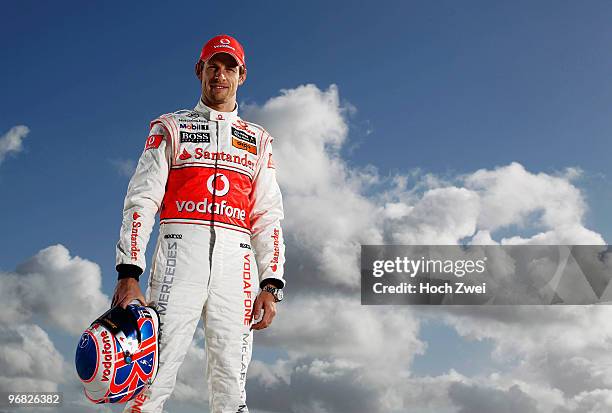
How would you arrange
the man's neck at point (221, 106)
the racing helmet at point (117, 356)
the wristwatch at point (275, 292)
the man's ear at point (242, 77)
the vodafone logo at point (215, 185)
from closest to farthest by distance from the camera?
the racing helmet at point (117, 356)
the vodafone logo at point (215, 185)
the wristwatch at point (275, 292)
the man's neck at point (221, 106)
the man's ear at point (242, 77)

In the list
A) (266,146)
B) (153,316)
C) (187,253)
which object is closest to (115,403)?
(153,316)

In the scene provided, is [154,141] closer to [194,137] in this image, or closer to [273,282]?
[194,137]

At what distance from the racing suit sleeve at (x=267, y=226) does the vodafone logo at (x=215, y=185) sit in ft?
1.12

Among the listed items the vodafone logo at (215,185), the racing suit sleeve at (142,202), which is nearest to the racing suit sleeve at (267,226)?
the vodafone logo at (215,185)

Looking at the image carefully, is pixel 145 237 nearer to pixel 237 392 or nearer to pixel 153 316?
pixel 153 316

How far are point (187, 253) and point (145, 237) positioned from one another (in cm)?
35

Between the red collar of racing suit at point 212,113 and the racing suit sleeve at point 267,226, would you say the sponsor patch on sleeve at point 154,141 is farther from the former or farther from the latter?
the racing suit sleeve at point 267,226

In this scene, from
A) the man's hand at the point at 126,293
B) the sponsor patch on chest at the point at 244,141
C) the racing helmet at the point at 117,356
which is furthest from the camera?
the sponsor patch on chest at the point at 244,141

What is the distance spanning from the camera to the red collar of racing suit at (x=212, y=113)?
225 inches

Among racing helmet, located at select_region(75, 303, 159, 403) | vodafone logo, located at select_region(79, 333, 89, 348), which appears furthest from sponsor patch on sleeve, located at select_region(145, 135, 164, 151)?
vodafone logo, located at select_region(79, 333, 89, 348)

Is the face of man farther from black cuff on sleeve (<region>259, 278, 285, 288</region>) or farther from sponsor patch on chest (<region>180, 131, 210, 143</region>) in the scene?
black cuff on sleeve (<region>259, 278, 285, 288</region>)

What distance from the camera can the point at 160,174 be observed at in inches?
213

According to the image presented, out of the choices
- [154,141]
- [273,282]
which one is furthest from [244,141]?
[273,282]

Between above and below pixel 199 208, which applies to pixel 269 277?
below
